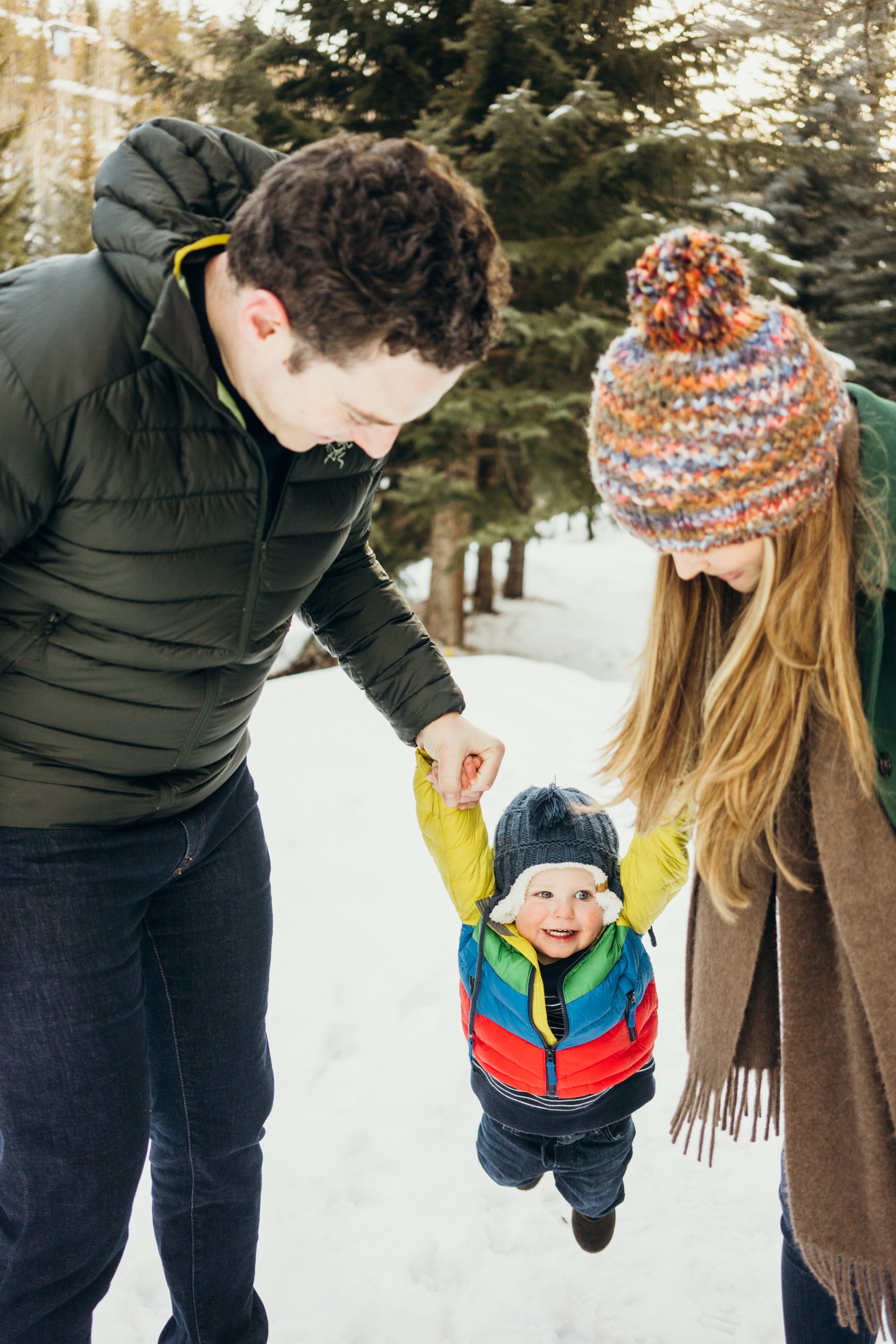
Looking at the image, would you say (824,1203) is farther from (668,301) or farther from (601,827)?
(668,301)

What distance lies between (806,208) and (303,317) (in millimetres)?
11550

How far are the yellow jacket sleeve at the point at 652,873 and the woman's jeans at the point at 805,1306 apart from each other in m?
0.54

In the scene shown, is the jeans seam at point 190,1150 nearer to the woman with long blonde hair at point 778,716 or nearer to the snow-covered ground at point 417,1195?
the snow-covered ground at point 417,1195

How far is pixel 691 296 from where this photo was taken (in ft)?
3.43

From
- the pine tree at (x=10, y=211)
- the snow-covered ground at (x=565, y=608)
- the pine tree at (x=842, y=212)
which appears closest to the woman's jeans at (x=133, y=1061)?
the pine tree at (x=842, y=212)

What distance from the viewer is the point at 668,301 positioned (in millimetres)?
1051

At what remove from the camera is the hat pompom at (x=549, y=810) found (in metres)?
2.05

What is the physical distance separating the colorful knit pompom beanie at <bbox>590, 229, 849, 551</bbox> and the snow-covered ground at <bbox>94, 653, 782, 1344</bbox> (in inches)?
71.1

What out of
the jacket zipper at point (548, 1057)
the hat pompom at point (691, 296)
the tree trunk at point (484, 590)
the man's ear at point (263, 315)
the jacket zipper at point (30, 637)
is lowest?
the tree trunk at point (484, 590)

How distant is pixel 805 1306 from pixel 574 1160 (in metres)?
0.69

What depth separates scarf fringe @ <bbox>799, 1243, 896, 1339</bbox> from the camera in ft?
4.51

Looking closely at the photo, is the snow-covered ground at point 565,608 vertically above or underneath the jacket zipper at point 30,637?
underneath

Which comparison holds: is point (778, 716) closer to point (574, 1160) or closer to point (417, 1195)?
point (574, 1160)

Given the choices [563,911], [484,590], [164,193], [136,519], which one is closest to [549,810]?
[563,911]
